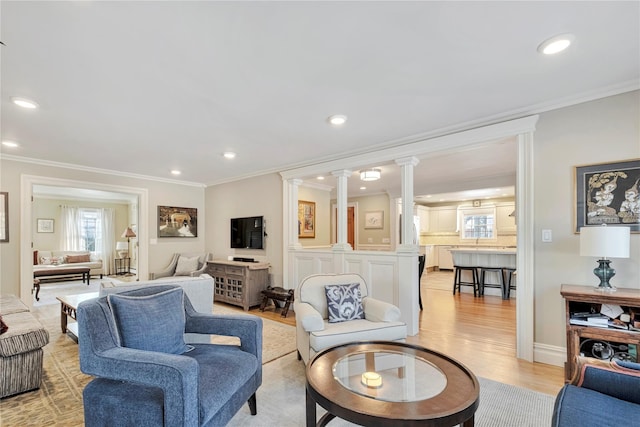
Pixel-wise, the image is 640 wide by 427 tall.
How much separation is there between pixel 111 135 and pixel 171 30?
2347 millimetres

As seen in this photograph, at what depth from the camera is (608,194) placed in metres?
2.49

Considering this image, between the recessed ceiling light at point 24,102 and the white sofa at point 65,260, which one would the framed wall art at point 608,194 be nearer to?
→ the recessed ceiling light at point 24,102

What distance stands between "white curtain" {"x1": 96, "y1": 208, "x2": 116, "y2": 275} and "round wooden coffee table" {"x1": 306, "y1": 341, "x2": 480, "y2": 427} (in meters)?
9.63

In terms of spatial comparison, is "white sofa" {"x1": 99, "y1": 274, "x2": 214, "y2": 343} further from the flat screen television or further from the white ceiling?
the flat screen television

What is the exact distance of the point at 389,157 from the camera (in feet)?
12.9

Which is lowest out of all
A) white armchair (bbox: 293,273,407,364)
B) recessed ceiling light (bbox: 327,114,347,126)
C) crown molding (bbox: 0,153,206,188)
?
white armchair (bbox: 293,273,407,364)

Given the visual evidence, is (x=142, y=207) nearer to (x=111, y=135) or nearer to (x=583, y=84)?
(x=111, y=135)

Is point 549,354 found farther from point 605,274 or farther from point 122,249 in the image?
point 122,249

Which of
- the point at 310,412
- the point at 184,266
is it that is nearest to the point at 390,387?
the point at 310,412

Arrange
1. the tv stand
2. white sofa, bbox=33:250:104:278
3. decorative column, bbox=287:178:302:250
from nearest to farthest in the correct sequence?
the tv stand
decorative column, bbox=287:178:302:250
white sofa, bbox=33:250:104:278

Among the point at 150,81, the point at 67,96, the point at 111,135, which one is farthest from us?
the point at 111,135

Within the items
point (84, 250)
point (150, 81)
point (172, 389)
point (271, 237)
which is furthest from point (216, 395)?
point (84, 250)

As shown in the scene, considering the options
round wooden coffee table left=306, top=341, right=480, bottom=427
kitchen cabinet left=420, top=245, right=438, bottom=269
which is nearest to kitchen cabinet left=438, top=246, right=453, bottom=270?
kitchen cabinet left=420, top=245, right=438, bottom=269

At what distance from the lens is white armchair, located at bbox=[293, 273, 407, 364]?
2379mm
